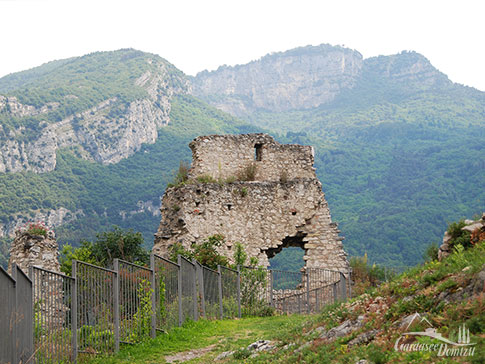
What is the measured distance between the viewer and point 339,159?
2687 inches

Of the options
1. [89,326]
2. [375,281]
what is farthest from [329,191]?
[89,326]

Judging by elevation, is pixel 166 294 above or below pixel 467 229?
below

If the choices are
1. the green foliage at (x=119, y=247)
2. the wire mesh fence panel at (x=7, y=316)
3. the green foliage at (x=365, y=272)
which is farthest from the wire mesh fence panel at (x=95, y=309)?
the green foliage at (x=365, y=272)

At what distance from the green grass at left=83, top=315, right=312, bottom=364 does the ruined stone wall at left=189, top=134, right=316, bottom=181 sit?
9.25 metres

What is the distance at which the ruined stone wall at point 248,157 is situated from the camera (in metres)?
23.1

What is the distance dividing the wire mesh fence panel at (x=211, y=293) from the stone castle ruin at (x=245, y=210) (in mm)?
4416

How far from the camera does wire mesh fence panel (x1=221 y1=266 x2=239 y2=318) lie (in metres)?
16.2

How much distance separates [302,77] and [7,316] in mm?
162531

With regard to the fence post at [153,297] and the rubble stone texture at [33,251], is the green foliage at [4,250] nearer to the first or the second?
the rubble stone texture at [33,251]

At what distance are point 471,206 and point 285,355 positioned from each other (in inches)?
1708

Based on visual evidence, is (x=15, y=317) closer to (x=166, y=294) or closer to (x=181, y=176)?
(x=166, y=294)

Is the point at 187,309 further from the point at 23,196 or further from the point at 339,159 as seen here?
the point at 339,159

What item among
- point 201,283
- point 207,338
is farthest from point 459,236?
point 201,283

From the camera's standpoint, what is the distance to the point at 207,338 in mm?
12133
